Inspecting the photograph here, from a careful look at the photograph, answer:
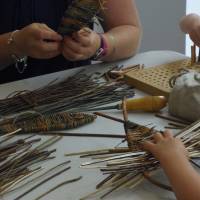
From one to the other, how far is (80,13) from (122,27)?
51 centimetres

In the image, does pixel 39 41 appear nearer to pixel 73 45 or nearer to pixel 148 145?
pixel 73 45

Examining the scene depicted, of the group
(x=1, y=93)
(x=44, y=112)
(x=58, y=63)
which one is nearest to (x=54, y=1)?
(x=58, y=63)

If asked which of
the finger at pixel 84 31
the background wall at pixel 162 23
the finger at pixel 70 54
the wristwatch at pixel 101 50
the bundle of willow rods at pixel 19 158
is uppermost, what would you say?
the finger at pixel 84 31

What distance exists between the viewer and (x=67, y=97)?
44.6 inches

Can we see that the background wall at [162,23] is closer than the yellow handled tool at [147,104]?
No

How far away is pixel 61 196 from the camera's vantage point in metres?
0.77

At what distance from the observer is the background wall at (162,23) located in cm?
259

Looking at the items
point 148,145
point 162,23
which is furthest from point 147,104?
point 162,23

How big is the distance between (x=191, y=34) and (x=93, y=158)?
0.71 m

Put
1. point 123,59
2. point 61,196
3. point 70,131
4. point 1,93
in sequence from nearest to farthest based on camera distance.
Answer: point 61,196, point 70,131, point 1,93, point 123,59

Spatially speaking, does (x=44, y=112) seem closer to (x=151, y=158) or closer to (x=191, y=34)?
(x=151, y=158)

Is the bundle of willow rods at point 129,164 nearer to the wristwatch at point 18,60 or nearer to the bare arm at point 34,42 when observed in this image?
the bare arm at point 34,42

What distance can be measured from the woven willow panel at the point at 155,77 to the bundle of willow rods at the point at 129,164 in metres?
0.31


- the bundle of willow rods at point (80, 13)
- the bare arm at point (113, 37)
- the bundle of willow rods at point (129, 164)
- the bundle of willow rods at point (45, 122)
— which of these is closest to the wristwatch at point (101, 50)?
the bare arm at point (113, 37)
